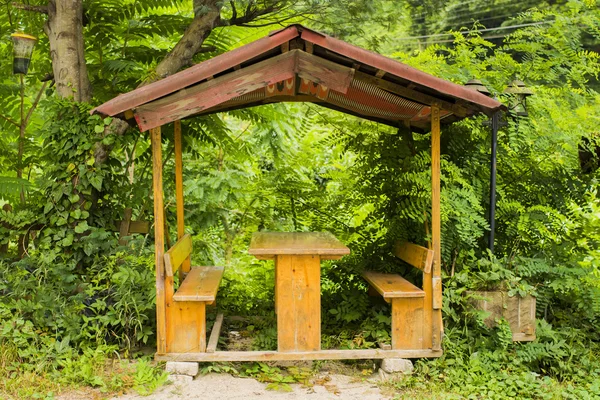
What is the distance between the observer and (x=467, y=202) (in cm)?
632

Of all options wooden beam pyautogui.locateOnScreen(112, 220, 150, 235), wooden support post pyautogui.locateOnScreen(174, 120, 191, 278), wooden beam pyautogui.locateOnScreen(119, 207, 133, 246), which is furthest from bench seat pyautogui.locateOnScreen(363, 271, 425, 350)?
wooden beam pyautogui.locateOnScreen(119, 207, 133, 246)

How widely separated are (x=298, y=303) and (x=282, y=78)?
218cm

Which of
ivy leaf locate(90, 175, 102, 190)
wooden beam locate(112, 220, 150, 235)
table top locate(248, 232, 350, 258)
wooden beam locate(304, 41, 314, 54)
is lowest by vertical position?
table top locate(248, 232, 350, 258)

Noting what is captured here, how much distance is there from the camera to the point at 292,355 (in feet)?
17.4

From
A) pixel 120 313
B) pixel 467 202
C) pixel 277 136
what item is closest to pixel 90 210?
pixel 120 313

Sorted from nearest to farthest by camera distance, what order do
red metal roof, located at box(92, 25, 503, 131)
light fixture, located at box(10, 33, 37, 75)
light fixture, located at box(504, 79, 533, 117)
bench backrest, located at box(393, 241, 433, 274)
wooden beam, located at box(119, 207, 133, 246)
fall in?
1. red metal roof, located at box(92, 25, 503, 131)
2. bench backrest, located at box(393, 241, 433, 274)
3. light fixture, located at box(10, 33, 37, 75)
4. light fixture, located at box(504, 79, 533, 117)
5. wooden beam, located at box(119, 207, 133, 246)

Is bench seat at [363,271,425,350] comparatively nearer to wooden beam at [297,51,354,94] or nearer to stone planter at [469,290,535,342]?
stone planter at [469,290,535,342]

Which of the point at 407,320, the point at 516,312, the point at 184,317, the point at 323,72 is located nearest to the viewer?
the point at 323,72

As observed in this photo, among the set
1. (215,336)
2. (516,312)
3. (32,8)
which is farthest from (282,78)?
(32,8)

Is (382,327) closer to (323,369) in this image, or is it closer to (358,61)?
(323,369)

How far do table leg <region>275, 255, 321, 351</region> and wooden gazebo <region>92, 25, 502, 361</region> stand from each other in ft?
0.24

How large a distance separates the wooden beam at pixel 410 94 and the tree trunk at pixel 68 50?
352 cm

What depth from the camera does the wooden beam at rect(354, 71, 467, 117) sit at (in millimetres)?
5227

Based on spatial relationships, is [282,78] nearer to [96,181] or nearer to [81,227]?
[96,181]
